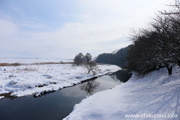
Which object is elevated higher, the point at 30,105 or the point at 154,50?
the point at 154,50

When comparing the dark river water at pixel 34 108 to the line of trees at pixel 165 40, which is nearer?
the line of trees at pixel 165 40

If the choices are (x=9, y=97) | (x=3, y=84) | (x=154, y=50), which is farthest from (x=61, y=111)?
(x=3, y=84)

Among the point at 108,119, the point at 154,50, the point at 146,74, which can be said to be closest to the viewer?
the point at 108,119

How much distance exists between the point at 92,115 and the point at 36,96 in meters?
7.80

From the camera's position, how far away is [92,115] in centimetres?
544

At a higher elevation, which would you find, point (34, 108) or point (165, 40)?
point (165, 40)

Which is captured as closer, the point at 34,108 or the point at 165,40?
the point at 165,40

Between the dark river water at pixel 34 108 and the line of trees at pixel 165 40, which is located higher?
the line of trees at pixel 165 40

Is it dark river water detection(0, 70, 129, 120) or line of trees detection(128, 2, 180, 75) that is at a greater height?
line of trees detection(128, 2, 180, 75)

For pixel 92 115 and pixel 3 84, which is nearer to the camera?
pixel 92 115

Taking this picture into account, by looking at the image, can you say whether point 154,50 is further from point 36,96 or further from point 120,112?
point 36,96

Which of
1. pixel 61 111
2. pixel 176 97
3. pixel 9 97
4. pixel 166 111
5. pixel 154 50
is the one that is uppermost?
pixel 154 50

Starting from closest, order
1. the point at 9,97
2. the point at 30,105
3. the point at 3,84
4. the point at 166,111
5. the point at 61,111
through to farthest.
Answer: the point at 166,111, the point at 61,111, the point at 30,105, the point at 9,97, the point at 3,84

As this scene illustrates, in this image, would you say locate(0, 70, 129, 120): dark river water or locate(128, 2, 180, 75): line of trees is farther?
locate(0, 70, 129, 120): dark river water
